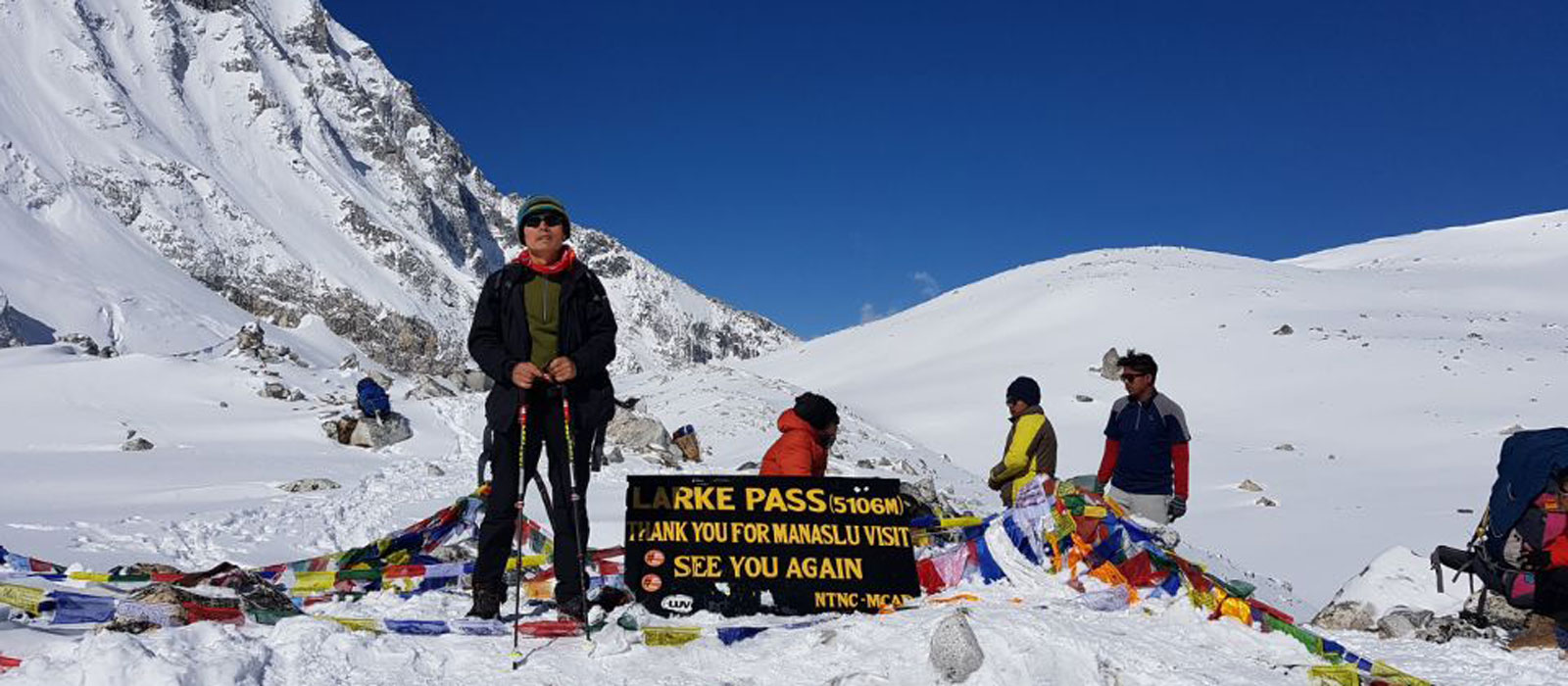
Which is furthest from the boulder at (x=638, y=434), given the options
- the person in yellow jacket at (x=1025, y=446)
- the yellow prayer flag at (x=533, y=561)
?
the person in yellow jacket at (x=1025, y=446)

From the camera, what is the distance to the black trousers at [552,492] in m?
5.28

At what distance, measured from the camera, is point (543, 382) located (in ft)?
17.5

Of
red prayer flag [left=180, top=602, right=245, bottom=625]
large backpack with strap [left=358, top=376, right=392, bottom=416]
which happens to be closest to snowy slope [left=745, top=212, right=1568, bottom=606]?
red prayer flag [left=180, top=602, right=245, bottom=625]

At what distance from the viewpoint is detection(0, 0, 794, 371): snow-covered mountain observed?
64125 mm

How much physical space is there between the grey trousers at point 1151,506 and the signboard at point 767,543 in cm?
281

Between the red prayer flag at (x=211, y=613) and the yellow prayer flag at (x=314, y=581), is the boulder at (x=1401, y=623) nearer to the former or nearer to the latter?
the red prayer flag at (x=211, y=613)

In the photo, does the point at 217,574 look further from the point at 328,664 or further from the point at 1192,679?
the point at 1192,679

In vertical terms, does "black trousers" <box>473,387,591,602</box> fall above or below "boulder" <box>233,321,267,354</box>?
below

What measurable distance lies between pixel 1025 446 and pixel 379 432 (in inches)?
593

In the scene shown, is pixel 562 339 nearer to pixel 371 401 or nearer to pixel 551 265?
pixel 551 265

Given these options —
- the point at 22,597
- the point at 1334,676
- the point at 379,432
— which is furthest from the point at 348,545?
the point at 379,432

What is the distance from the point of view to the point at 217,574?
534 centimetres

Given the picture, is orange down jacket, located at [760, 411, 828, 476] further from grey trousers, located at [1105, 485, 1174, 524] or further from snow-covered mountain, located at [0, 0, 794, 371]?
snow-covered mountain, located at [0, 0, 794, 371]

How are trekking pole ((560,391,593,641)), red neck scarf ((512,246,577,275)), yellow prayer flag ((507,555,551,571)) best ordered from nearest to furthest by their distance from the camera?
trekking pole ((560,391,593,641)) → red neck scarf ((512,246,577,275)) → yellow prayer flag ((507,555,551,571))
